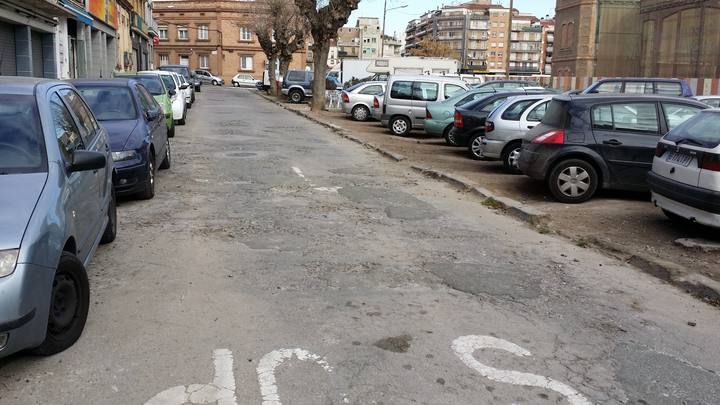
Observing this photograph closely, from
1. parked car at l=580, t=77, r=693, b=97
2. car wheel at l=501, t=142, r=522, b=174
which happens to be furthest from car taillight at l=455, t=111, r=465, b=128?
parked car at l=580, t=77, r=693, b=97

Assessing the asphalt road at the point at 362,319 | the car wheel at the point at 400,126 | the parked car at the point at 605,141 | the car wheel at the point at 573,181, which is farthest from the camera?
the car wheel at the point at 400,126

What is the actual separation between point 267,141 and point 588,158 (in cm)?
915

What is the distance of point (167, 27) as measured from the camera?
7612 centimetres

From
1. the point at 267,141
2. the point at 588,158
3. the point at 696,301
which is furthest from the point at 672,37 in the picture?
the point at 696,301

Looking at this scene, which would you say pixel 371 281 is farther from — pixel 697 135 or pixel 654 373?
pixel 697 135

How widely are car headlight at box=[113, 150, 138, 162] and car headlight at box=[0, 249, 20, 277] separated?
4.88 m

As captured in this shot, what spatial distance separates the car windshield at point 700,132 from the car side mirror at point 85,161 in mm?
5705

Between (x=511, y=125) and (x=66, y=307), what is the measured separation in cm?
933

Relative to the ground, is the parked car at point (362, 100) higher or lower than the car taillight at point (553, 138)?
higher

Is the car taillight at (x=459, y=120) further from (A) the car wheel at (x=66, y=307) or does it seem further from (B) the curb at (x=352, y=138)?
(A) the car wheel at (x=66, y=307)

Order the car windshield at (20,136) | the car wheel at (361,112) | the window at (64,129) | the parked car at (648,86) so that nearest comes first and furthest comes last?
1. the car windshield at (20,136)
2. the window at (64,129)
3. the parked car at (648,86)
4. the car wheel at (361,112)

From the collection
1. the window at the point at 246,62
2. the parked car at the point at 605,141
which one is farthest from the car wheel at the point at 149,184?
the window at the point at 246,62

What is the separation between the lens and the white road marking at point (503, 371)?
3.61 m

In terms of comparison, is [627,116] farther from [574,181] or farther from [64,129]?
[64,129]
